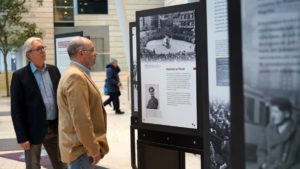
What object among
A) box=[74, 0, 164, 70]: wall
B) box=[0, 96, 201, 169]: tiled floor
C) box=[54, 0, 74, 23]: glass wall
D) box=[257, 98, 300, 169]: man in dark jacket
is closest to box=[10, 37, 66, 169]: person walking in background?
box=[0, 96, 201, 169]: tiled floor

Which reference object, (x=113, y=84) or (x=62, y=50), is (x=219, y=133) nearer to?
(x=62, y=50)

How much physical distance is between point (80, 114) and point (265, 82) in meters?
2.45

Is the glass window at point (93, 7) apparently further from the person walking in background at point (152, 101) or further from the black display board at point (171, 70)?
the person walking in background at point (152, 101)

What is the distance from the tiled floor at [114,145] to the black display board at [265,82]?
589cm

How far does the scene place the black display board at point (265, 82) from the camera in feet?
4.69

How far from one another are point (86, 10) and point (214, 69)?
1286 inches

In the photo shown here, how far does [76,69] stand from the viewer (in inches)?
155

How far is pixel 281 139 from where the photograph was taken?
4.83 feet

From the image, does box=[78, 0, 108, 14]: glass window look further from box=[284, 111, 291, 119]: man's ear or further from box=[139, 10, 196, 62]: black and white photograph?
box=[284, 111, 291, 119]: man's ear

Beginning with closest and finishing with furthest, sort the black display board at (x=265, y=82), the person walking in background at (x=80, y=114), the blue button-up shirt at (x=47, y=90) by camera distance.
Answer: the black display board at (x=265, y=82)
the person walking in background at (x=80, y=114)
the blue button-up shirt at (x=47, y=90)

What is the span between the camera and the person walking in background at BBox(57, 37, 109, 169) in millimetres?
3775

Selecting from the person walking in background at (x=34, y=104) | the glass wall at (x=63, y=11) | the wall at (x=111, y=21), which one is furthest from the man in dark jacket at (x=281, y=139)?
the glass wall at (x=63, y=11)

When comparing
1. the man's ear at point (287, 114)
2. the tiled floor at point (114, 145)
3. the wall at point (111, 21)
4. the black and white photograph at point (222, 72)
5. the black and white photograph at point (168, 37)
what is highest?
the wall at point (111, 21)

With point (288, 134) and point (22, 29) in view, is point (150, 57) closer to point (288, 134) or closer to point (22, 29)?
point (288, 134)
